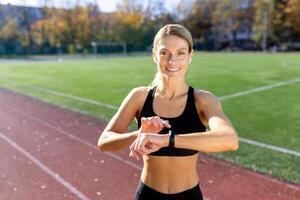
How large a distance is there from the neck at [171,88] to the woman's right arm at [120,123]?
0.13 meters

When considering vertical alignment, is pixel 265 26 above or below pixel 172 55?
above

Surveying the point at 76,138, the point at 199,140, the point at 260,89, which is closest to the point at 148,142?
the point at 199,140

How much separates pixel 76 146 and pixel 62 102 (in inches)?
204

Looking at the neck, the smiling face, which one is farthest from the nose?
the neck

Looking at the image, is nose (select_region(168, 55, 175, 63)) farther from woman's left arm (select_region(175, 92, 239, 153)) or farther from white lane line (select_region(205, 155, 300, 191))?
white lane line (select_region(205, 155, 300, 191))

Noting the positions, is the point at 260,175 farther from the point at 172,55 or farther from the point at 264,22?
the point at 264,22

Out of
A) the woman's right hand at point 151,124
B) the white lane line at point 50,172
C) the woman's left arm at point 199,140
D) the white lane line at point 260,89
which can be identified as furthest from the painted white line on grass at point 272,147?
the woman's right hand at point 151,124

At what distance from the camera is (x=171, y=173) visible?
1931mm

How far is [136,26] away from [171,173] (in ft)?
192

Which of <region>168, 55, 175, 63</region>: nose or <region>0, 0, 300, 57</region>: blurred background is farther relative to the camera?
<region>0, 0, 300, 57</region>: blurred background

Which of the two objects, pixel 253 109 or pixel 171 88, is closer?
pixel 171 88

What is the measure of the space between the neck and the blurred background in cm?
5165

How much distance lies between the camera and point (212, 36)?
65062mm

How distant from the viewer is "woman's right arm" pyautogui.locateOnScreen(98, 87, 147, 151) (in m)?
1.79
